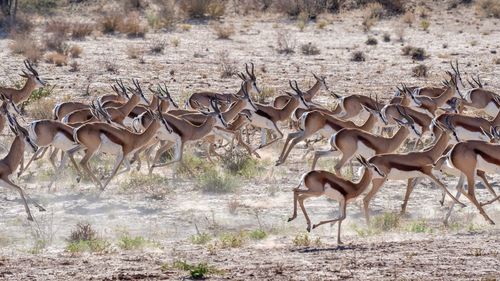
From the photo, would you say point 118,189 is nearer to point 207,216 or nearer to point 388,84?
point 207,216

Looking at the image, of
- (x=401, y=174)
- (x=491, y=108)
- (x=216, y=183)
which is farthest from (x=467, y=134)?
(x=216, y=183)

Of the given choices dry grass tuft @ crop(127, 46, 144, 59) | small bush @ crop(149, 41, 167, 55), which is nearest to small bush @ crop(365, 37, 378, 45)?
small bush @ crop(149, 41, 167, 55)

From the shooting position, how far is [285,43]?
26.9 meters

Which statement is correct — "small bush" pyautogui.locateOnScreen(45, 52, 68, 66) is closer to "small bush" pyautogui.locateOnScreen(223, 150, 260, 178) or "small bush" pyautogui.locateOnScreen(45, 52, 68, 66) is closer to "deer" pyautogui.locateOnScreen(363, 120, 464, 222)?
"small bush" pyautogui.locateOnScreen(223, 150, 260, 178)

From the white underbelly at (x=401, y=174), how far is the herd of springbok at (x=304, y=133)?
0.01 meters

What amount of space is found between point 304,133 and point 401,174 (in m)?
3.52

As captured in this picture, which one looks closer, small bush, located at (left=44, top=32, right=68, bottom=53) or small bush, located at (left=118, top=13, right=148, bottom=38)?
small bush, located at (left=44, top=32, right=68, bottom=53)

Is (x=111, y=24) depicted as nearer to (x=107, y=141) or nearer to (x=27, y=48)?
(x=27, y=48)

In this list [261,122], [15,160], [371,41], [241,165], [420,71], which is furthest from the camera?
[371,41]

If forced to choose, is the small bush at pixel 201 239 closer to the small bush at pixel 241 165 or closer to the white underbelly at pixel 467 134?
the small bush at pixel 241 165

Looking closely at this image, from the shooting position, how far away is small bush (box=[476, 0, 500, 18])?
3269 cm

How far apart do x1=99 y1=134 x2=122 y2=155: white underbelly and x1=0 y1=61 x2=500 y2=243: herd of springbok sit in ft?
0.04

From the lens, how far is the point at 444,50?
1056 inches

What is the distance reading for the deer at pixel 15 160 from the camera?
39.4 ft
